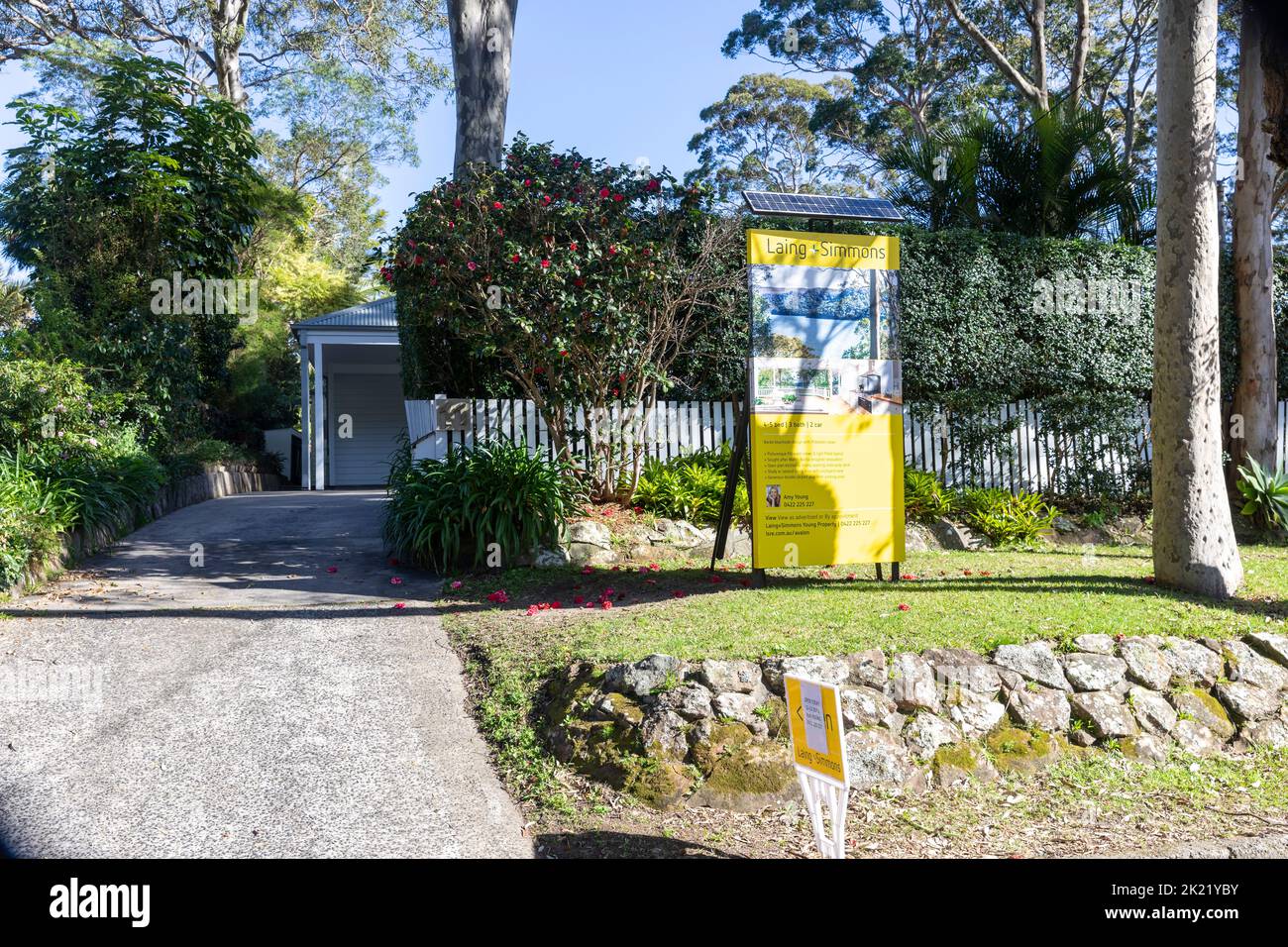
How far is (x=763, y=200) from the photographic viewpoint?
7.82 metres

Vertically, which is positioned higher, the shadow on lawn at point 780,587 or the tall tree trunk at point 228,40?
the tall tree trunk at point 228,40

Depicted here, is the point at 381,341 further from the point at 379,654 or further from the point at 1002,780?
the point at 1002,780

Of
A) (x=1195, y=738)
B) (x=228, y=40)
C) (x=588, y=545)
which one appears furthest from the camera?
(x=228, y=40)

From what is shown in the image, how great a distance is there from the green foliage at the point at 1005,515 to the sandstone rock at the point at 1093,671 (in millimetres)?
4870

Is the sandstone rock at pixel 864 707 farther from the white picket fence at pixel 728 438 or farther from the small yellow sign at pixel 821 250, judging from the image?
the white picket fence at pixel 728 438

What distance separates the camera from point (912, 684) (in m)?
5.02

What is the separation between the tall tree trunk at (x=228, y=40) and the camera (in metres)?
21.3

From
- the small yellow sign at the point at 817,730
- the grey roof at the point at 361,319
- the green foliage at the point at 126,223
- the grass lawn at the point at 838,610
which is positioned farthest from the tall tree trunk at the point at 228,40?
the small yellow sign at the point at 817,730

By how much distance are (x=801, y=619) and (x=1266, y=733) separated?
9.24 ft

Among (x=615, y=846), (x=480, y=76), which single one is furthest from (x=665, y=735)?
(x=480, y=76)

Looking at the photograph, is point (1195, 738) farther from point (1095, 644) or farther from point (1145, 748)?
point (1095, 644)
